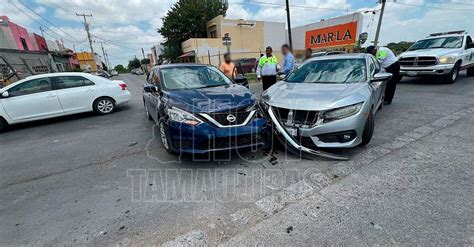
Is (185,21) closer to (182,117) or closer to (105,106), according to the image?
(105,106)

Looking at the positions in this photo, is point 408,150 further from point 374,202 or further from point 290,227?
point 290,227

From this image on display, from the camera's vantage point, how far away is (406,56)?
28.5ft

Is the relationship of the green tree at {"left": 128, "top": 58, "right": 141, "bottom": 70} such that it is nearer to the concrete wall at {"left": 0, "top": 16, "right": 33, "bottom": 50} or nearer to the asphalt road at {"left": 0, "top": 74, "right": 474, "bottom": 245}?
the concrete wall at {"left": 0, "top": 16, "right": 33, "bottom": 50}

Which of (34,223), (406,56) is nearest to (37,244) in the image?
(34,223)

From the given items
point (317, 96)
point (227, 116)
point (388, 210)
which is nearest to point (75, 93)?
point (227, 116)

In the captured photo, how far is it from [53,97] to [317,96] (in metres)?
6.97

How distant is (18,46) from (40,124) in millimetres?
24915

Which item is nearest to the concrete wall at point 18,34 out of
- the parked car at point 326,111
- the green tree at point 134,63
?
the parked car at point 326,111

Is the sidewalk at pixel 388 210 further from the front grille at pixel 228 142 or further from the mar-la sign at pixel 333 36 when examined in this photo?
the mar-la sign at pixel 333 36

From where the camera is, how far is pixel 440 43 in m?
8.94

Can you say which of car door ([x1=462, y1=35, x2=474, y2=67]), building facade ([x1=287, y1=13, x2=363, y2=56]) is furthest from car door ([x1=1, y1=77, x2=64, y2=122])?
building facade ([x1=287, y1=13, x2=363, y2=56])

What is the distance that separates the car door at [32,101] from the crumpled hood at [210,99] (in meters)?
4.76

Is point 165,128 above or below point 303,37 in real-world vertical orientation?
below

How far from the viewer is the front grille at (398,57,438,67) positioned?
8047mm
